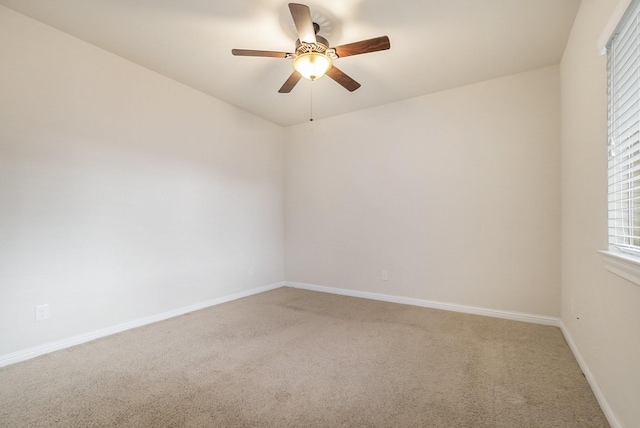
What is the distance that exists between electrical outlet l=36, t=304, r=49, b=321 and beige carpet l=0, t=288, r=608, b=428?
0.98 feet

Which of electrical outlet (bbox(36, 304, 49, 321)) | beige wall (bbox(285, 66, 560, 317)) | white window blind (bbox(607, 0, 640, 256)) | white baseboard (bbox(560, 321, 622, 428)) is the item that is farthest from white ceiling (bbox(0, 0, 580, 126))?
white baseboard (bbox(560, 321, 622, 428))

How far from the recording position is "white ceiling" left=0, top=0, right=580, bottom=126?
2117 mm

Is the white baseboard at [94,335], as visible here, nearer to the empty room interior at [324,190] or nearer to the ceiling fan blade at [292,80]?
the empty room interior at [324,190]

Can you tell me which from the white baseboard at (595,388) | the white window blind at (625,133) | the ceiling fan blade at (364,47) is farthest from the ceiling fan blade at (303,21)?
the white baseboard at (595,388)

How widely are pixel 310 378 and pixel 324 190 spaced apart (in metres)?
2.82

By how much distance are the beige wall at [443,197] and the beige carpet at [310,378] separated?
0.58m

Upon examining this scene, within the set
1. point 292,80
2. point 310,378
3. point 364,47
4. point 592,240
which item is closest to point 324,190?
point 292,80

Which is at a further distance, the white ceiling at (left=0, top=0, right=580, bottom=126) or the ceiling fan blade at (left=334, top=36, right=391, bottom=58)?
the white ceiling at (left=0, top=0, right=580, bottom=126)

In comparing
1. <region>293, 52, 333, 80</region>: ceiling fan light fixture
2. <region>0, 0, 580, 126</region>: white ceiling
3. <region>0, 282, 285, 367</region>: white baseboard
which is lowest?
<region>0, 282, 285, 367</region>: white baseboard

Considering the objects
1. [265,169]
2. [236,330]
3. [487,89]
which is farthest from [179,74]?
[487,89]

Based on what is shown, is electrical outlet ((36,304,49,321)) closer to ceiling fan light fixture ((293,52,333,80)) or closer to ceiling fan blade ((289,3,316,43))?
ceiling fan light fixture ((293,52,333,80))

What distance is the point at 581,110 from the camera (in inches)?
82.7

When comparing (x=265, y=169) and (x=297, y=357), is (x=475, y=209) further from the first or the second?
(x=265, y=169)

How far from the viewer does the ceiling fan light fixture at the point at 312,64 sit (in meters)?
2.10
